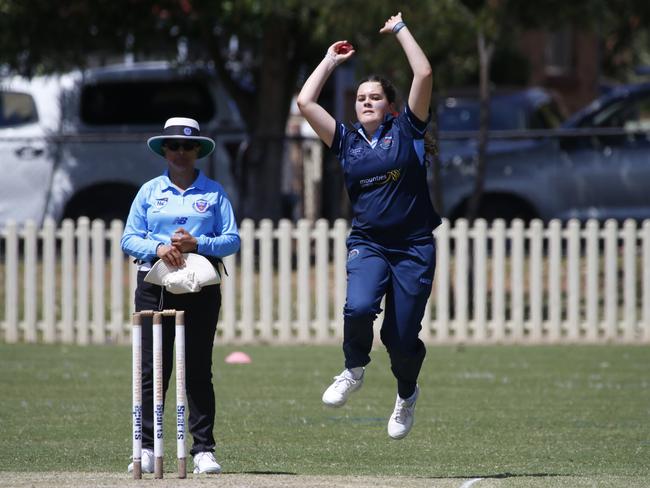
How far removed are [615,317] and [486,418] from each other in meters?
5.33

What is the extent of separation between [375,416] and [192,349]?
2.79 metres

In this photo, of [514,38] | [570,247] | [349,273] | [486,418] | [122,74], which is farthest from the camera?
[122,74]

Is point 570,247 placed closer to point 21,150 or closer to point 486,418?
point 486,418

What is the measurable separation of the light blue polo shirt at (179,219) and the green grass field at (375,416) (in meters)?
1.32

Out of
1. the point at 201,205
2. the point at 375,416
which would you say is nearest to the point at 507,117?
the point at 375,416

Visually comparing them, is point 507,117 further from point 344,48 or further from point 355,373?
point 355,373

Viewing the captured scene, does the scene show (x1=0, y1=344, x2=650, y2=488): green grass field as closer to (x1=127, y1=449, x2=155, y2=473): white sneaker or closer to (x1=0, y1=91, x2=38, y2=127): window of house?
(x1=127, y1=449, x2=155, y2=473): white sneaker

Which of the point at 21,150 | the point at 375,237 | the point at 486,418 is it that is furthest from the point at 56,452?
the point at 21,150

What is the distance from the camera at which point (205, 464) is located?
702 cm

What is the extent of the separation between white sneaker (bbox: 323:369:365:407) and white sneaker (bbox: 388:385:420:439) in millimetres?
323

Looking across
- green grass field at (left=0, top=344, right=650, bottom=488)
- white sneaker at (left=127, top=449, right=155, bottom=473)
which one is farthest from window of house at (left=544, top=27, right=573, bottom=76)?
white sneaker at (left=127, top=449, right=155, bottom=473)

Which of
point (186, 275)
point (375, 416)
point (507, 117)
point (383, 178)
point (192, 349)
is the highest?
point (507, 117)

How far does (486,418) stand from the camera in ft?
30.8

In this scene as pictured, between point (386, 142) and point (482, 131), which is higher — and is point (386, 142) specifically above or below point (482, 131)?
below
